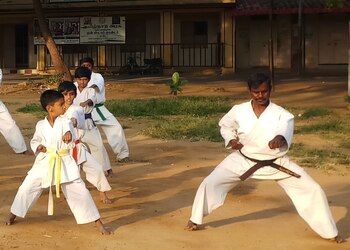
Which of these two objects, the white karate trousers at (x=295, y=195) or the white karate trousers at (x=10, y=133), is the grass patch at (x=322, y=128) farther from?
the white karate trousers at (x=295, y=195)

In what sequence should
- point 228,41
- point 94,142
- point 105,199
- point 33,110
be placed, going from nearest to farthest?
point 105,199 < point 94,142 < point 33,110 < point 228,41

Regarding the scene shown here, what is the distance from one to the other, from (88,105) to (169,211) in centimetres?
166

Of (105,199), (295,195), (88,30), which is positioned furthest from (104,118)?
(88,30)

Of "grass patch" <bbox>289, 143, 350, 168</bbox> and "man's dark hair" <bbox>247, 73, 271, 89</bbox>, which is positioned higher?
"man's dark hair" <bbox>247, 73, 271, 89</bbox>

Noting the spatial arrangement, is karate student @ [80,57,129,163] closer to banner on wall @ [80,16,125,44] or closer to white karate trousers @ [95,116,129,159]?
white karate trousers @ [95,116,129,159]

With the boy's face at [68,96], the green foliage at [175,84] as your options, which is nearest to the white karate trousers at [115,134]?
the boy's face at [68,96]

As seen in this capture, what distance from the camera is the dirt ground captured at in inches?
224

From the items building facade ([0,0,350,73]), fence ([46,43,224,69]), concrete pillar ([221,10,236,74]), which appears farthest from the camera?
fence ([46,43,224,69])

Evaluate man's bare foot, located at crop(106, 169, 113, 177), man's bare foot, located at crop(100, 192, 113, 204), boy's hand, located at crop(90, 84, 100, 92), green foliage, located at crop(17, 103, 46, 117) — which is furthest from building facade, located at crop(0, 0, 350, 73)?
man's bare foot, located at crop(100, 192, 113, 204)

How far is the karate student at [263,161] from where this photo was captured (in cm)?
559

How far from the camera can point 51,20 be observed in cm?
2939

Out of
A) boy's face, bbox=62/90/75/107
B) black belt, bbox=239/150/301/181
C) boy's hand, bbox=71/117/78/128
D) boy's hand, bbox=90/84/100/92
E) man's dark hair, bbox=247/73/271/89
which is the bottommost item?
black belt, bbox=239/150/301/181

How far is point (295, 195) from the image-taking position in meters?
5.72

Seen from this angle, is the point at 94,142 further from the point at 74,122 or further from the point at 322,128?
the point at 322,128
